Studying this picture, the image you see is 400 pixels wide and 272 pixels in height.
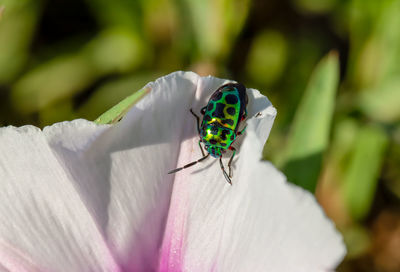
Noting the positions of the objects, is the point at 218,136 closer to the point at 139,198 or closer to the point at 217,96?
the point at 217,96

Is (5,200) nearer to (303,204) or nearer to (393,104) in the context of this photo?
(303,204)

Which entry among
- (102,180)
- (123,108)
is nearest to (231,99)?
(123,108)

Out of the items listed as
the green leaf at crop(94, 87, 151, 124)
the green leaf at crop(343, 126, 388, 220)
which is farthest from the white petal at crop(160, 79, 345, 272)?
the green leaf at crop(343, 126, 388, 220)

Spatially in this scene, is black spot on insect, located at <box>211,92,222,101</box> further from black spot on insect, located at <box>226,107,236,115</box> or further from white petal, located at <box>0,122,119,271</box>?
white petal, located at <box>0,122,119,271</box>

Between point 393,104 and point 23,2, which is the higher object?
point 23,2

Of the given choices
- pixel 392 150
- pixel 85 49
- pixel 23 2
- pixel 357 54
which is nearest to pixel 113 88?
pixel 85 49

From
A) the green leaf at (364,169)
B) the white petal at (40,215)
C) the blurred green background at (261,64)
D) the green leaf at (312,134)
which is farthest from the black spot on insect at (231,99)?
the green leaf at (364,169)

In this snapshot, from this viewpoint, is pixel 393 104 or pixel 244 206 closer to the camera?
pixel 244 206
